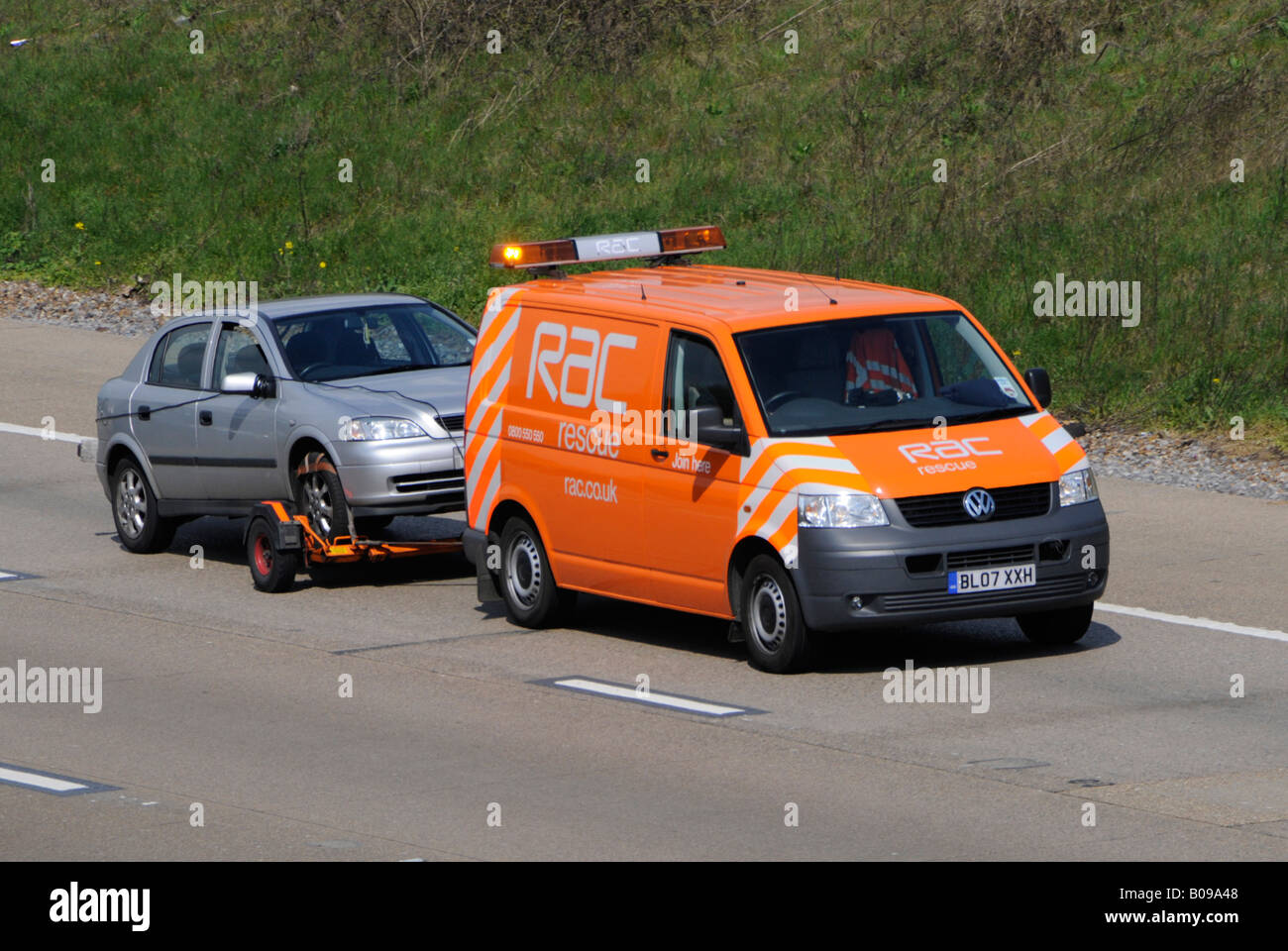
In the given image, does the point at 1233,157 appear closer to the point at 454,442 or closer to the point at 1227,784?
the point at 454,442

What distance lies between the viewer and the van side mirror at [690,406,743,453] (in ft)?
36.6

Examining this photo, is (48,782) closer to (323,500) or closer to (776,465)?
(776,465)

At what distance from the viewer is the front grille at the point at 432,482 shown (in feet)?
45.0

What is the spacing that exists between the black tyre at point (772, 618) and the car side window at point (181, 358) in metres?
5.70

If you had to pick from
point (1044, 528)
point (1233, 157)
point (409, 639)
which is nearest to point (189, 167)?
point (1233, 157)

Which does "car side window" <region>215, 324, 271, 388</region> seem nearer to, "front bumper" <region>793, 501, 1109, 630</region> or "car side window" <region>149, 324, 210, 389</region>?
"car side window" <region>149, 324, 210, 389</region>

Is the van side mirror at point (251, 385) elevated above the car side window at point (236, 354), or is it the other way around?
the car side window at point (236, 354)

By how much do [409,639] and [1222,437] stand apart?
8427 millimetres

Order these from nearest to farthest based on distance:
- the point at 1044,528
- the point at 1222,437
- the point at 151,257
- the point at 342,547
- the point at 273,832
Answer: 1. the point at 273,832
2. the point at 1044,528
3. the point at 342,547
4. the point at 1222,437
5. the point at 151,257

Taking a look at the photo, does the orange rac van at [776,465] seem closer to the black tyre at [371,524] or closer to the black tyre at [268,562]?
the black tyre at [371,524]

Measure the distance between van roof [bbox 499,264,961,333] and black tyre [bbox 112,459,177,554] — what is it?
13.2 ft

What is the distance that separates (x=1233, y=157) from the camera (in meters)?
23.3

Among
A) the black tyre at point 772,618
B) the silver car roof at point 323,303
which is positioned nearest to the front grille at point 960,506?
the black tyre at point 772,618

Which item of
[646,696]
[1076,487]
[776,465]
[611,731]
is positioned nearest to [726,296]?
[776,465]
